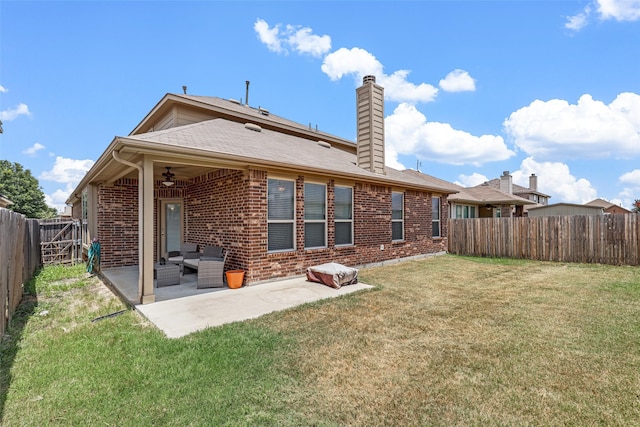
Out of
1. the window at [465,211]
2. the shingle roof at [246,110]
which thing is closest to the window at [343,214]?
the shingle roof at [246,110]

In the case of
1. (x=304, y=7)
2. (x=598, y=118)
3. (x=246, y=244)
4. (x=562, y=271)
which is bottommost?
(x=562, y=271)

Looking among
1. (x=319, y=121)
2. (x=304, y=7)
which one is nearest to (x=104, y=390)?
(x=304, y=7)

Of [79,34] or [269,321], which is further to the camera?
[79,34]

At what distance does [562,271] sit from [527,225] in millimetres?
2967

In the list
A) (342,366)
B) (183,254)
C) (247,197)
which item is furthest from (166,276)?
(342,366)

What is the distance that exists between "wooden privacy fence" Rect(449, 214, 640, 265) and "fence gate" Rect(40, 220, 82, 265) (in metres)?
15.0

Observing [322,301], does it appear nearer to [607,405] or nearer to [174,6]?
[607,405]

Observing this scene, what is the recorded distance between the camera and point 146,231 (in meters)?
5.29

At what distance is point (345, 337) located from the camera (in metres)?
3.95

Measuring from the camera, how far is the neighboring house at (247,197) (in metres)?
5.91

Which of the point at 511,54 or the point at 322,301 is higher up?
the point at 511,54

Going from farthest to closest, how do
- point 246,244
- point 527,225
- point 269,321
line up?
point 527,225, point 246,244, point 269,321

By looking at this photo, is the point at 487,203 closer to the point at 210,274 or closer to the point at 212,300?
the point at 210,274

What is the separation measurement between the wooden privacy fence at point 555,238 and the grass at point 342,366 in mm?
5712
